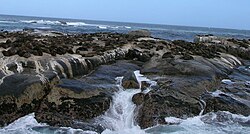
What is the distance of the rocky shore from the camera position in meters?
10.8

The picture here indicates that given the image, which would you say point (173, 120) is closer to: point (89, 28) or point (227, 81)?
point (227, 81)

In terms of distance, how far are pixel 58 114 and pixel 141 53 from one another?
936 cm

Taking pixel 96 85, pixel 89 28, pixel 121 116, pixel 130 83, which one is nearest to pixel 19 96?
pixel 96 85

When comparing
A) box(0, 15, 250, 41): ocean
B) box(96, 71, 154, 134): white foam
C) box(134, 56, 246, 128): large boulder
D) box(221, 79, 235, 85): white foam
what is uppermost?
box(134, 56, 246, 128): large boulder

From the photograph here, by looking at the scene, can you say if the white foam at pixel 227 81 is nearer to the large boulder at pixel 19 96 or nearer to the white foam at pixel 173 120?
the white foam at pixel 173 120

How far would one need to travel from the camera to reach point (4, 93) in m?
10.7

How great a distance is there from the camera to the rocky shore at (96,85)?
10.8 metres

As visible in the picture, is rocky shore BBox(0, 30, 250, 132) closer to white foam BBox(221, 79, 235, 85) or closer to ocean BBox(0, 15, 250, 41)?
white foam BBox(221, 79, 235, 85)

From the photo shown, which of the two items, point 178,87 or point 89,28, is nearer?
point 178,87

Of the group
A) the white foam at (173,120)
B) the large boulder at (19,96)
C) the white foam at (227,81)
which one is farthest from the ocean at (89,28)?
the large boulder at (19,96)

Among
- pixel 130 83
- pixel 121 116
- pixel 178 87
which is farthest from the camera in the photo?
pixel 130 83

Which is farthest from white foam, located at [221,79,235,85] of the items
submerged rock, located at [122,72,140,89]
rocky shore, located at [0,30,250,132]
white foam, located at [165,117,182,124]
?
white foam, located at [165,117,182,124]

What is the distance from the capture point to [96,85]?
1250 centimetres

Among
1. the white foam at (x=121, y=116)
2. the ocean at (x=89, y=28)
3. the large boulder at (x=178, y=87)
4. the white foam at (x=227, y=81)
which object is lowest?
the ocean at (x=89, y=28)
